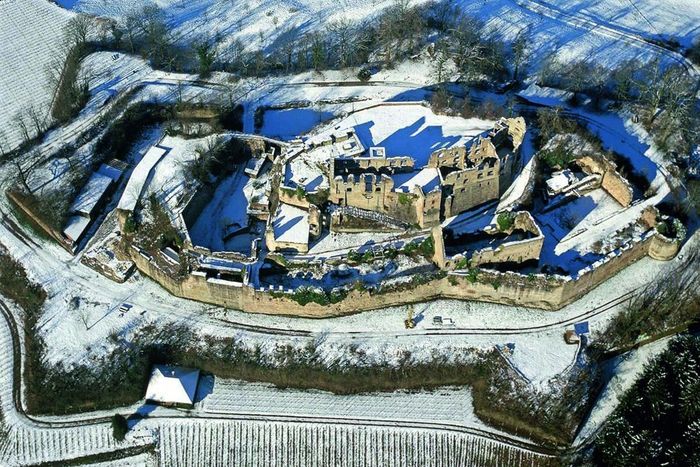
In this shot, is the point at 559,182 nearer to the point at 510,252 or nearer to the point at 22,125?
the point at 510,252

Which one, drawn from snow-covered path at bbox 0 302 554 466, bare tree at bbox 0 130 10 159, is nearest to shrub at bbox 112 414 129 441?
snow-covered path at bbox 0 302 554 466

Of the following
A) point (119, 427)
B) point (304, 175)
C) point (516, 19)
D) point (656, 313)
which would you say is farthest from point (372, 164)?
point (516, 19)

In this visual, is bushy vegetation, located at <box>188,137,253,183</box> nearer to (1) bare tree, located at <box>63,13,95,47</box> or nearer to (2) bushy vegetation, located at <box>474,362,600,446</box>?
(1) bare tree, located at <box>63,13,95,47</box>

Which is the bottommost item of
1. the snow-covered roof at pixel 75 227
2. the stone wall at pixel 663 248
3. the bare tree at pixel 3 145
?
the stone wall at pixel 663 248

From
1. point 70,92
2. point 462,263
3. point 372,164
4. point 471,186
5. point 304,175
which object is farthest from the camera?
point 70,92

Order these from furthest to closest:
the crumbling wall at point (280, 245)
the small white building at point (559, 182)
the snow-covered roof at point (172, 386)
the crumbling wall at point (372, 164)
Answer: the small white building at point (559, 182) → the crumbling wall at point (372, 164) → the crumbling wall at point (280, 245) → the snow-covered roof at point (172, 386)

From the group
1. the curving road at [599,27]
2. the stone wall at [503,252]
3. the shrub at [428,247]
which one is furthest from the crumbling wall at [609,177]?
the curving road at [599,27]

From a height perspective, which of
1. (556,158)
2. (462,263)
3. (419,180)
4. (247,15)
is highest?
(247,15)

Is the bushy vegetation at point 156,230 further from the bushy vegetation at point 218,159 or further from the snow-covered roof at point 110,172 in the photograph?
the snow-covered roof at point 110,172
